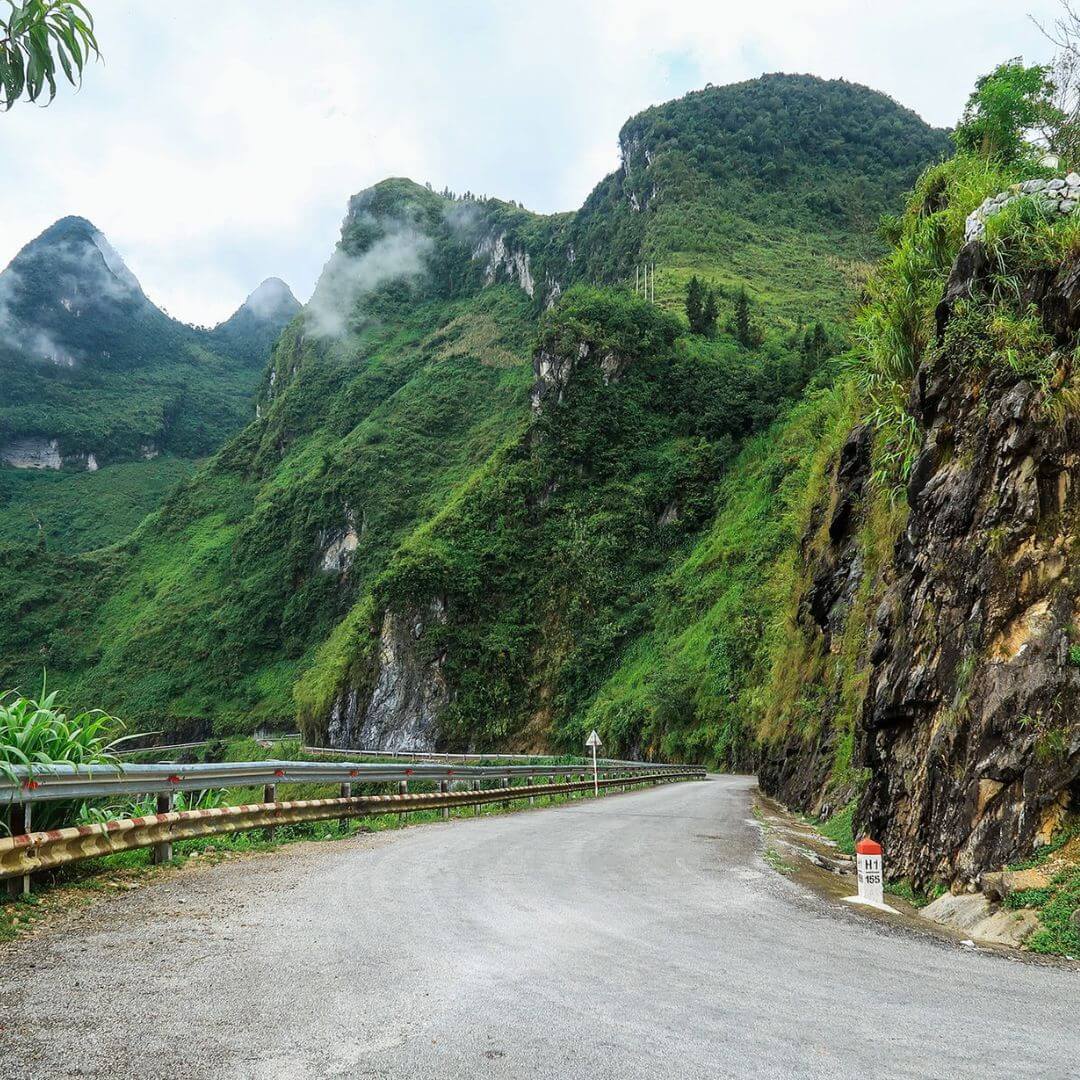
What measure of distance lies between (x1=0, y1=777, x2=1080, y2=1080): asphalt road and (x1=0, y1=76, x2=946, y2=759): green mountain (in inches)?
724

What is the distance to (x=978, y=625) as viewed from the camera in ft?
27.8

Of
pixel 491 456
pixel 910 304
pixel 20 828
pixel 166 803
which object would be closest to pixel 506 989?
pixel 20 828

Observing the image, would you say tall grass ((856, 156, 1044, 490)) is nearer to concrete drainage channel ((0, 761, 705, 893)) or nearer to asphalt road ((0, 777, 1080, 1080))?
asphalt road ((0, 777, 1080, 1080))

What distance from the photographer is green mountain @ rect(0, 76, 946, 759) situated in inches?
2844

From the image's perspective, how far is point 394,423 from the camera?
123 m

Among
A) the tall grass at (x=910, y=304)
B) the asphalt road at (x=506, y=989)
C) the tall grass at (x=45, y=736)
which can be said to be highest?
the tall grass at (x=910, y=304)

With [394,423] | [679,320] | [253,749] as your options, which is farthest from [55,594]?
[679,320]

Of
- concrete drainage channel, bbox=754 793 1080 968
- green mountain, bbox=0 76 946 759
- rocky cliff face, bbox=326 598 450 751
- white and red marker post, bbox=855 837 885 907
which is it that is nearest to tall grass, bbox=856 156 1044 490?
concrete drainage channel, bbox=754 793 1080 968

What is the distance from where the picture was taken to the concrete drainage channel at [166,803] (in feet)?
21.9

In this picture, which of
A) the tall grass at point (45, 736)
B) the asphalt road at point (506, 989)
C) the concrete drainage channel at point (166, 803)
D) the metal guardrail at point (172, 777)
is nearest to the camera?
the asphalt road at point (506, 989)

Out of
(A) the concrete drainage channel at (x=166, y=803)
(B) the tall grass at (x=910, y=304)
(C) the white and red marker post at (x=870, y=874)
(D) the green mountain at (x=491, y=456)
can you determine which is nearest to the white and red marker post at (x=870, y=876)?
(C) the white and red marker post at (x=870, y=874)

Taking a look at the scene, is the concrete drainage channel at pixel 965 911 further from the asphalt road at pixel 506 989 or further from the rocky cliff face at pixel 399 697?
the rocky cliff face at pixel 399 697

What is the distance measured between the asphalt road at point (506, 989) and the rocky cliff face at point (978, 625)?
5.43 feet

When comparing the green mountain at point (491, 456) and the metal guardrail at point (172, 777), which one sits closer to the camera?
the metal guardrail at point (172, 777)
